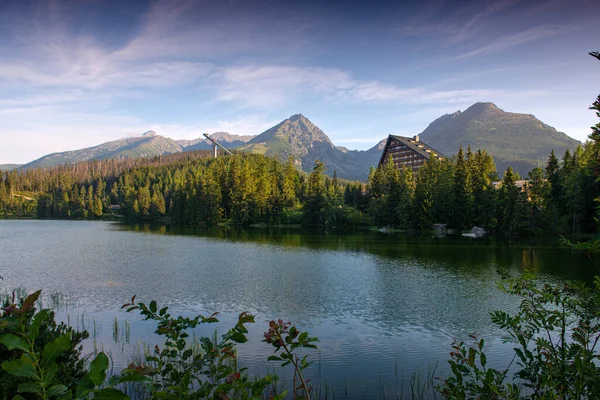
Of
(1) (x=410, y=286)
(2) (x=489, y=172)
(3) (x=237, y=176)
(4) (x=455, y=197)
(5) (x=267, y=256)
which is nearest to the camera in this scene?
(1) (x=410, y=286)

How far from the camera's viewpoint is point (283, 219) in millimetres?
104875

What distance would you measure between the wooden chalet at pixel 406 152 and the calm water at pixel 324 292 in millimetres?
77493

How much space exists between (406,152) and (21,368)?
443 ft

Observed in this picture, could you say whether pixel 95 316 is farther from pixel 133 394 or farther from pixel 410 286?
pixel 410 286

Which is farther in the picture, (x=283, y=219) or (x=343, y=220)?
(x=283, y=219)

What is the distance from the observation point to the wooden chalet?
12544 cm

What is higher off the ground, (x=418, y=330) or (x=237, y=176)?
(x=237, y=176)

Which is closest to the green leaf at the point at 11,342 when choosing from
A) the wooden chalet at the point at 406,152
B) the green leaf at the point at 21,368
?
the green leaf at the point at 21,368

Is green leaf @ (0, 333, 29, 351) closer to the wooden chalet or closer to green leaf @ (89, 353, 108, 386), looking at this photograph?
green leaf @ (89, 353, 108, 386)

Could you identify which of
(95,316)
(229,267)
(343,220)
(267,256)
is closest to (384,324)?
(95,316)

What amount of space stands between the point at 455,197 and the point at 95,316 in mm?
74940

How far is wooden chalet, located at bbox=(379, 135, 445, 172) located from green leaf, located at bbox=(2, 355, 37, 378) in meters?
125

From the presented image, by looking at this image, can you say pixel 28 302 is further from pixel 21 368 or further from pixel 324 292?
pixel 324 292

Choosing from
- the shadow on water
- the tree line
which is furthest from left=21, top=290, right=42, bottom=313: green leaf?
the tree line
